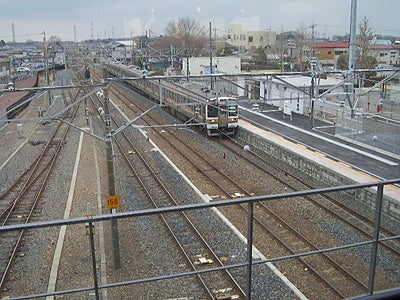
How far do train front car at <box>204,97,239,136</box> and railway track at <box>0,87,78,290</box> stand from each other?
15.1ft

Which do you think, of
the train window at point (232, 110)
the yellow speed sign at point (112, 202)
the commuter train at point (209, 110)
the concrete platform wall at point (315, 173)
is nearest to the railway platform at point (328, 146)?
the concrete platform wall at point (315, 173)

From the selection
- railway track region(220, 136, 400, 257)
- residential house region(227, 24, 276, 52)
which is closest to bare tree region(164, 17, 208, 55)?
residential house region(227, 24, 276, 52)

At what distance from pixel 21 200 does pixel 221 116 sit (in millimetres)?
7110

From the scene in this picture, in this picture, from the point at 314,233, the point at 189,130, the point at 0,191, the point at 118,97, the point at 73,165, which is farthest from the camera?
the point at 118,97

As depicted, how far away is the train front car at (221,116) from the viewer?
13.3 metres

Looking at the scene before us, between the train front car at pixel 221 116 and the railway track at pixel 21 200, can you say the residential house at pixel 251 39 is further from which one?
the railway track at pixel 21 200

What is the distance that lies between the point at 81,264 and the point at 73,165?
212 inches

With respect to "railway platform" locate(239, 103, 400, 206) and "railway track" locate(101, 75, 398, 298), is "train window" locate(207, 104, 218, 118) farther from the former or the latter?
"railway track" locate(101, 75, 398, 298)

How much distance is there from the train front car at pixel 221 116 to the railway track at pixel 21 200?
4595 mm

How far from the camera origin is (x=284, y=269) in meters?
5.12

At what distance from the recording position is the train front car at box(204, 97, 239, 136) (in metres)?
13.3

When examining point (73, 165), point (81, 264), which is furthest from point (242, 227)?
point (73, 165)

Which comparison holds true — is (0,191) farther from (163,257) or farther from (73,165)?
(163,257)

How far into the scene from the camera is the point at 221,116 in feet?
44.6
